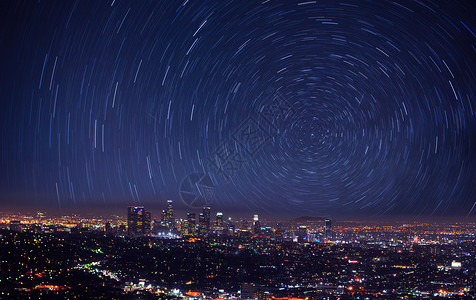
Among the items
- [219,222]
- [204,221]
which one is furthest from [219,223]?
[204,221]

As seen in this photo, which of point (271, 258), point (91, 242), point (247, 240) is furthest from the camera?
point (247, 240)

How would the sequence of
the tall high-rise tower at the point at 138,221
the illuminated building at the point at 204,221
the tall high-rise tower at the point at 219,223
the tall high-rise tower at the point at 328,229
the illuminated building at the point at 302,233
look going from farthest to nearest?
the tall high-rise tower at the point at 219,223 < the illuminated building at the point at 204,221 < the tall high-rise tower at the point at 138,221 < the illuminated building at the point at 302,233 < the tall high-rise tower at the point at 328,229

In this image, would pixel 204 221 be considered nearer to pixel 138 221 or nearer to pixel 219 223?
pixel 219 223

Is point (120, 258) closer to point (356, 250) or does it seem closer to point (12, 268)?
point (12, 268)

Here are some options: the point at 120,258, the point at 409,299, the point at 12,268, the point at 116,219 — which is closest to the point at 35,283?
the point at 12,268

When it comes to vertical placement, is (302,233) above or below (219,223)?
below

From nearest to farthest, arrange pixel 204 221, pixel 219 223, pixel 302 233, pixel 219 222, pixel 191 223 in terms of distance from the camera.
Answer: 1. pixel 302 233
2. pixel 204 221
3. pixel 191 223
4. pixel 219 223
5. pixel 219 222

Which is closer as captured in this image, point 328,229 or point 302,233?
point 328,229

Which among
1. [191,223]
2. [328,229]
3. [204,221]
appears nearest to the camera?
[328,229]

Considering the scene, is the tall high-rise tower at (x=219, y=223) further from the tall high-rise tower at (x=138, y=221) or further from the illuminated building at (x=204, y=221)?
the tall high-rise tower at (x=138, y=221)

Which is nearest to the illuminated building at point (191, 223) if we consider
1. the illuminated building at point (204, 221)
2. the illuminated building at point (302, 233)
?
the illuminated building at point (204, 221)

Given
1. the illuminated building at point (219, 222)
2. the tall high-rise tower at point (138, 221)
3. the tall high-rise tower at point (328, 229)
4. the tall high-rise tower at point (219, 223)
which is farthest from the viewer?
the tall high-rise tower at point (219, 223)
